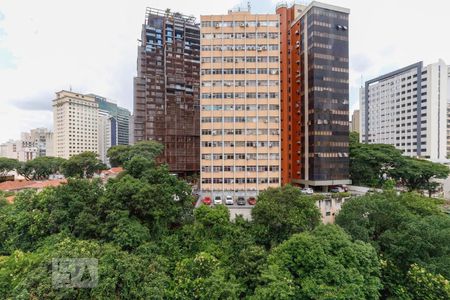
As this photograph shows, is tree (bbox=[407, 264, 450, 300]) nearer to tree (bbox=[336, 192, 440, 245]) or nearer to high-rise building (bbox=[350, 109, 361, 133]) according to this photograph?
tree (bbox=[336, 192, 440, 245])

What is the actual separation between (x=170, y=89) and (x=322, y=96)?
36333mm

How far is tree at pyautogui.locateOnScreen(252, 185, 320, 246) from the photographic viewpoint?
15188mm

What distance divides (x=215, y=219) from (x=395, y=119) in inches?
2786

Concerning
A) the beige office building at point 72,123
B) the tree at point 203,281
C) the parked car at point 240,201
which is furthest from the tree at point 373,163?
the beige office building at point 72,123

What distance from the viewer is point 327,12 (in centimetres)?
3403

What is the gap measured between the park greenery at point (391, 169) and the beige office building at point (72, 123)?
9087 centimetres

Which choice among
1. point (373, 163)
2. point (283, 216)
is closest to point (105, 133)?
point (373, 163)

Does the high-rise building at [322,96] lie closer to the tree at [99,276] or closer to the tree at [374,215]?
the tree at [374,215]

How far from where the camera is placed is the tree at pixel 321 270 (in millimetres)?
10680

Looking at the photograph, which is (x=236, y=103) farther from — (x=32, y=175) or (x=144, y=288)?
(x=32, y=175)

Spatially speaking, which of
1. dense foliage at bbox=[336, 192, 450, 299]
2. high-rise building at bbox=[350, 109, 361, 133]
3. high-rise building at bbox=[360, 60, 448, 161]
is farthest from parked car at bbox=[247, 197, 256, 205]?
high-rise building at bbox=[350, 109, 361, 133]

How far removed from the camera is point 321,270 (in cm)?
1134

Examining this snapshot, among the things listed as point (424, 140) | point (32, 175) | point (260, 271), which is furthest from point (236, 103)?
point (424, 140)

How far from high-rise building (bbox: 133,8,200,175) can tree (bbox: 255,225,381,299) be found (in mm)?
36358
